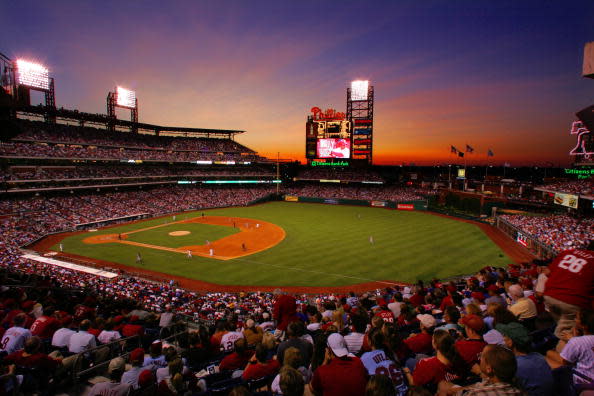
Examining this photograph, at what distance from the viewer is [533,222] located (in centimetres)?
3444

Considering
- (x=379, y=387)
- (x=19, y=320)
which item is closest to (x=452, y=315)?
(x=379, y=387)

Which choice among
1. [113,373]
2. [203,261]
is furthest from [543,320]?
[203,261]

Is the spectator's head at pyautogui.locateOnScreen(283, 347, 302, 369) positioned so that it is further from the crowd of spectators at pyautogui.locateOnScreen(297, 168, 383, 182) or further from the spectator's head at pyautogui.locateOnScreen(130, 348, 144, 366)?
the crowd of spectators at pyautogui.locateOnScreen(297, 168, 383, 182)

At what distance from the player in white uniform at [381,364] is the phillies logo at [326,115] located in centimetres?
6677

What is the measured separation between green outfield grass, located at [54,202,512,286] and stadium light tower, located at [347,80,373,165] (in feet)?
82.4

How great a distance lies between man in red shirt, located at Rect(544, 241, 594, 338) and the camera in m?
4.84

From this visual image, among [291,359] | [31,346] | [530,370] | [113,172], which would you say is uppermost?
[113,172]

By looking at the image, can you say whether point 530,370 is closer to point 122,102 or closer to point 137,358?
point 137,358

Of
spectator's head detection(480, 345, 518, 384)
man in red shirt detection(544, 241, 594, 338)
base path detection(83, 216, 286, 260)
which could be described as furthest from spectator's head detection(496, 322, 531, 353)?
base path detection(83, 216, 286, 260)

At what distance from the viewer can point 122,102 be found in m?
65.6

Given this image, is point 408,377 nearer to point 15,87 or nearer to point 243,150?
point 15,87

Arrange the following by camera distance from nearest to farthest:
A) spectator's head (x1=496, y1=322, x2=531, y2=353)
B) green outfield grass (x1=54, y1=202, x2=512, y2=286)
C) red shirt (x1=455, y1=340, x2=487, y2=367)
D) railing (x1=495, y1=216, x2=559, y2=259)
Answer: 1. spectator's head (x1=496, y1=322, x2=531, y2=353)
2. red shirt (x1=455, y1=340, x2=487, y2=367)
3. green outfield grass (x1=54, y1=202, x2=512, y2=286)
4. railing (x1=495, y1=216, x2=559, y2=259)

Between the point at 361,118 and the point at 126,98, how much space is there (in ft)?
167

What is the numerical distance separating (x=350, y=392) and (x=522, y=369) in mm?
1875
